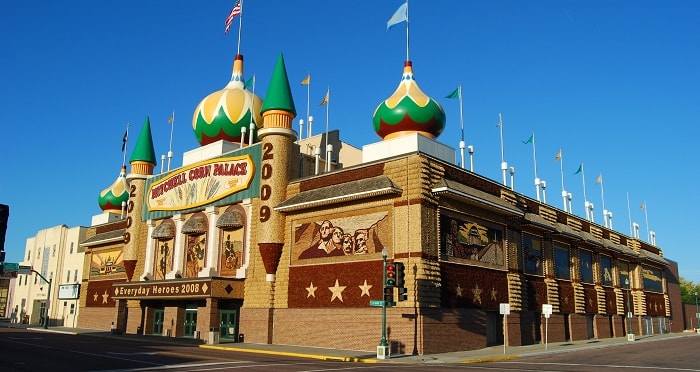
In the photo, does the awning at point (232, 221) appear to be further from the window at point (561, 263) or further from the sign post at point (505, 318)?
the window at point (561, 263)

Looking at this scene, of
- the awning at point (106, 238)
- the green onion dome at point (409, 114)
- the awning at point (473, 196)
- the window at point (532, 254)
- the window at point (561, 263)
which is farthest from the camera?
the awning at point (106, 238)

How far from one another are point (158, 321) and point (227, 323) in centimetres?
932

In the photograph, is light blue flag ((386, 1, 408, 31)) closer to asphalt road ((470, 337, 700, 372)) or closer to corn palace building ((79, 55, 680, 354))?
corn palace building ((79, 55, 680, 354))

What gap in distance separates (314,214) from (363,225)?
4.10 metres

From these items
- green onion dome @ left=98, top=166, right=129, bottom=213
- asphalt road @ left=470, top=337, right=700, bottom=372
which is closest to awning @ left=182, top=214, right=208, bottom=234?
green onion dome @ left=98, top=166, right=129, bottom=213

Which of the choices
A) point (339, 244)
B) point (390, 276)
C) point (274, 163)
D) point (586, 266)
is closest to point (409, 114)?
point (339, 244)

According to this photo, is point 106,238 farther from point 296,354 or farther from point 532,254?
point 532,254

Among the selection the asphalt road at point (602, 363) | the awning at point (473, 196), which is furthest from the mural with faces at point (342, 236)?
the asphalt road at point (602, 363)

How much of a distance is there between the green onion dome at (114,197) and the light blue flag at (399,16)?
36562 millimetres

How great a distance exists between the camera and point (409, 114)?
1439 inches

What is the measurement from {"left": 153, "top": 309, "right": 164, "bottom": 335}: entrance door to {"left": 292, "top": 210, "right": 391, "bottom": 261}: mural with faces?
16434 millimetres

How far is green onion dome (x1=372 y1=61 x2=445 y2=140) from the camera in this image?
1442 inches

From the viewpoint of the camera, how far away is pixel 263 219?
38.2 metres

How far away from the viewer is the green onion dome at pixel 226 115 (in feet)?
148
